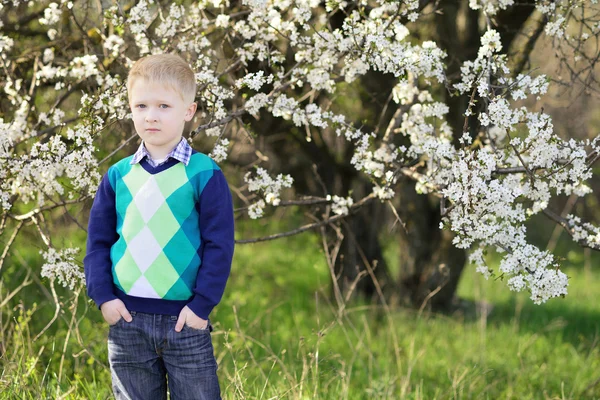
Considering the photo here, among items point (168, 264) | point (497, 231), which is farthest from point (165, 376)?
point (497, 231)

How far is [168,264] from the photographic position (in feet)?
7.17

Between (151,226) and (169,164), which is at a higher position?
(169,164)

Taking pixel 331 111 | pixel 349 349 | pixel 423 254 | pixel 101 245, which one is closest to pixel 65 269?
pixel 101 245

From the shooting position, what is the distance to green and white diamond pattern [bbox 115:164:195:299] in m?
2.19

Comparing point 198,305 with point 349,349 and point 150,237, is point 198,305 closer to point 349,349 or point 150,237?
point 150,237

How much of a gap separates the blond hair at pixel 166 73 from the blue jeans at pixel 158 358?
718 millimetres

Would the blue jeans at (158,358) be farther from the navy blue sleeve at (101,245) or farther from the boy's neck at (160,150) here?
the boy's neck at (160,150)

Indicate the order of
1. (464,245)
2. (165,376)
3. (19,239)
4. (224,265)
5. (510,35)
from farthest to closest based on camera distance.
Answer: (19,239), (510,35), (464,245), (165,376), (224,265)

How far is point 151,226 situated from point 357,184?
370 cm

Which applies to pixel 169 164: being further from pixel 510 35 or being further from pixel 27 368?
pixel 510 35

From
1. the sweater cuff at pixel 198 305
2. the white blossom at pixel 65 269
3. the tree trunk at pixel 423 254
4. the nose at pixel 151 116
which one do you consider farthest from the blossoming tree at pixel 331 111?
the tree trunk at pixel 423 254

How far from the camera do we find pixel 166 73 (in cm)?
221

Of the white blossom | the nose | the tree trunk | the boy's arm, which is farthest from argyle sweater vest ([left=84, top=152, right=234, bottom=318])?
the tree trunk

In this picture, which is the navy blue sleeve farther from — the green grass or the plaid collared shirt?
the green grass
